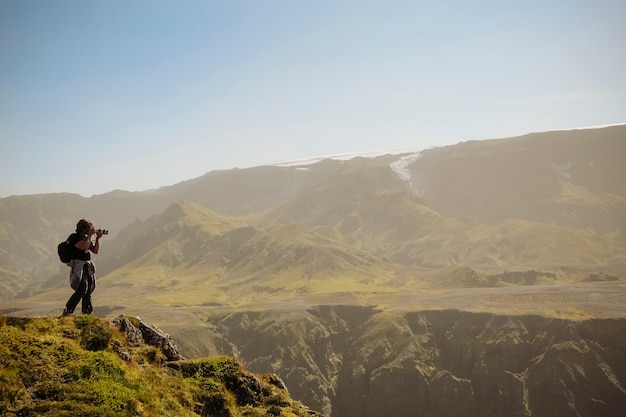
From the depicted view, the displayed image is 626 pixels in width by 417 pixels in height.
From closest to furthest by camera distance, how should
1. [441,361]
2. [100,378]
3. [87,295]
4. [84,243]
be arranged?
[100,378] → [84,243] → [87,295] → [441,361]

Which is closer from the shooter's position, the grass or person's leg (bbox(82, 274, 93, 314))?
the grass

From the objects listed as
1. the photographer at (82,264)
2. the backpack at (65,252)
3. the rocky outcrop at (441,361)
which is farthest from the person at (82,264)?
the rocky outcrop at (441,361)

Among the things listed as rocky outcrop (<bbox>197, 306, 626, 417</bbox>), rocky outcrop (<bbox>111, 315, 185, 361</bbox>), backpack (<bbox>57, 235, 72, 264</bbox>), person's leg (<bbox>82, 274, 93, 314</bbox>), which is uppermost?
backpack (<bbox>57, 235, 72, 264</bbox>)

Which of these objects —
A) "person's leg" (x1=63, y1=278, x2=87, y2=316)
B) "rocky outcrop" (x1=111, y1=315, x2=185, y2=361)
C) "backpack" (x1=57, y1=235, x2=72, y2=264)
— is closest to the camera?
"person's leg" (x1=63, y1=278, x2=87, y2=316)

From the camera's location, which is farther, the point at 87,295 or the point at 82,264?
the point at 87,295

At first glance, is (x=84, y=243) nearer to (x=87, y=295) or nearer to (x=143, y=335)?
(x=87, y=295)

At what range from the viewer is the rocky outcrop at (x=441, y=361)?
110438mm

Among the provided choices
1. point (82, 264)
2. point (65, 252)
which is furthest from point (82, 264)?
point (65, 252)

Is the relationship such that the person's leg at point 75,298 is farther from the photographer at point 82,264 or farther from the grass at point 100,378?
the grass at point 100,378

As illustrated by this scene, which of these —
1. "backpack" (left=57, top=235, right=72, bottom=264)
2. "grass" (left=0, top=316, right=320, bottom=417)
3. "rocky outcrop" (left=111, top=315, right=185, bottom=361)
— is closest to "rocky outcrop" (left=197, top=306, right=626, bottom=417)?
"rocky outcrop" (left=111, top=315, right=185, bottom=361)

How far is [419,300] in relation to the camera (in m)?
155

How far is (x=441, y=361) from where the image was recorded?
5022 inches

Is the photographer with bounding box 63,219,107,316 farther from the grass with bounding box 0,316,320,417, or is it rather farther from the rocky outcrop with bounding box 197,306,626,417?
the rocky outcrop with bounding box 197,306,626,417

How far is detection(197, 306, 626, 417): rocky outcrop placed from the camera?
362 feet
